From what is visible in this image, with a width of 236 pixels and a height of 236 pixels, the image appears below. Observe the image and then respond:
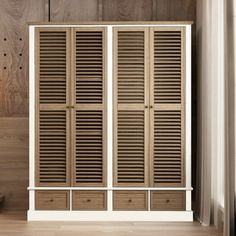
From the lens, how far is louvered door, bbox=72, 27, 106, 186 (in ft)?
15.2

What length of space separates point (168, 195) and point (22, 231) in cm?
143

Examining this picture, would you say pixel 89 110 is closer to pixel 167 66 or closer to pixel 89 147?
pixel 89 147

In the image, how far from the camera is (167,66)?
4621mm

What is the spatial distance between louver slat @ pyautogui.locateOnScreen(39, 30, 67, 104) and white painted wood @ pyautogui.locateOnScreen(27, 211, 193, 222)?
3.57ft

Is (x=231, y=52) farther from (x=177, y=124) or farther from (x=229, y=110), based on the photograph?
(x=177, y=124)

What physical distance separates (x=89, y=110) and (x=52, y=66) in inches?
22.0

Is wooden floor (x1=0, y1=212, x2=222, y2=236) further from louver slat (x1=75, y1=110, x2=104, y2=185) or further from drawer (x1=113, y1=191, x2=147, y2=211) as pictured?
louver slat (x1=75, y1=110, x2=104, y2=185)

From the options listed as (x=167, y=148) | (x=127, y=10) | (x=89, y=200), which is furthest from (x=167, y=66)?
(x=89, y=200)

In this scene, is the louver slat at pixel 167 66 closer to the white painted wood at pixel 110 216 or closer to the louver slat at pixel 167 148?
the louver slat at pixel 167 148

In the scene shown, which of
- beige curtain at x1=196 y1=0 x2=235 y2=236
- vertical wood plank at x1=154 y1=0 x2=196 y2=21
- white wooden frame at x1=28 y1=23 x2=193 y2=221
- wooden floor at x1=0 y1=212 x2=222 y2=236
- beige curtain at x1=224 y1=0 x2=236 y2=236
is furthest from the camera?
vertical wood plank at x1=154 y1=0 x2=196 y2=21

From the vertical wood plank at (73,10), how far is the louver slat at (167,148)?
1.38 metres

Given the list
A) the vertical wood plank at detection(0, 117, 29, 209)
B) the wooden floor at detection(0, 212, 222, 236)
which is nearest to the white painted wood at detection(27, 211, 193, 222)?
the wooden floor at detection(0, 212, 222, 236)

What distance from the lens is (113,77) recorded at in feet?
15.2

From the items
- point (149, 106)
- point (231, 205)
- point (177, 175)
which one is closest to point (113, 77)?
point (149, 106)
